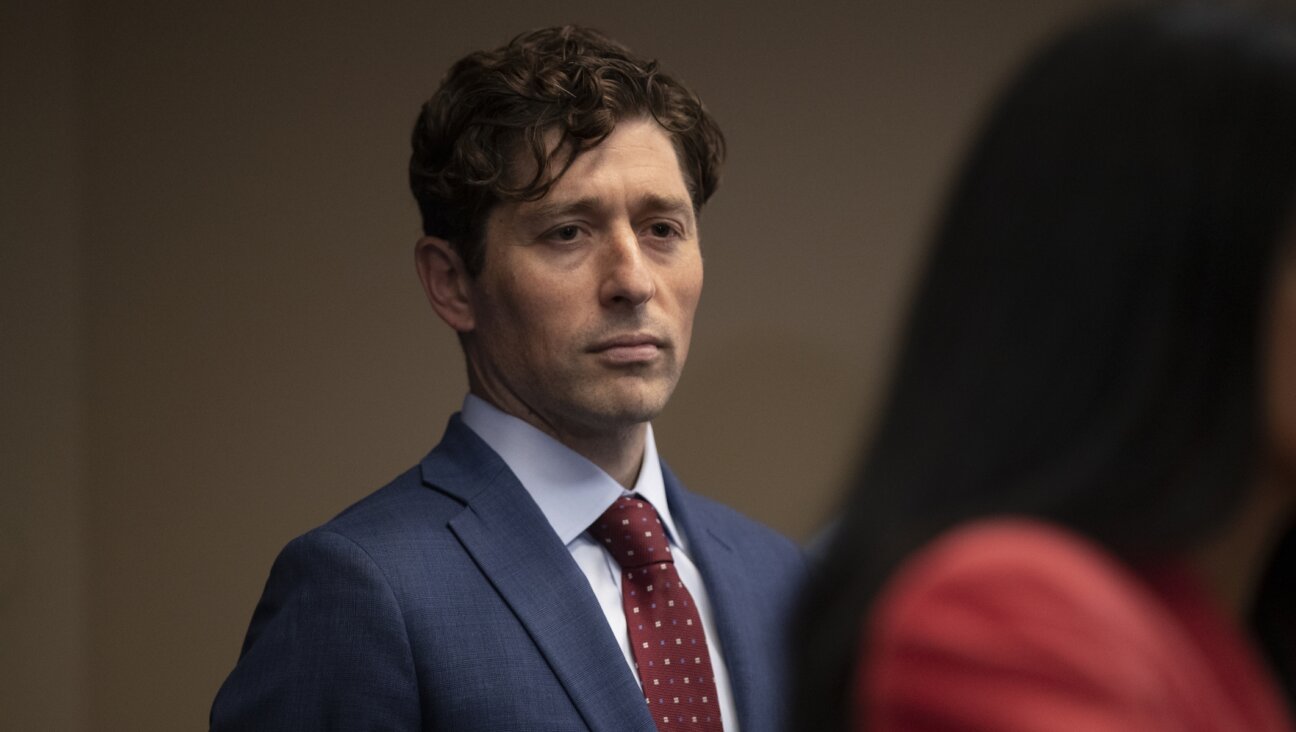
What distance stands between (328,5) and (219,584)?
112 cm

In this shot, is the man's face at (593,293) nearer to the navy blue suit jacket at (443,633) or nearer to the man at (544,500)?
the man at (544,500)

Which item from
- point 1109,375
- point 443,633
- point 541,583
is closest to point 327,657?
point 443,633

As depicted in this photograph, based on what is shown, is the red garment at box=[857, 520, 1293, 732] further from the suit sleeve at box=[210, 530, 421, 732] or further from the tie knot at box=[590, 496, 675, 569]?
the tie knot at box=[590, 496, 675, 569]

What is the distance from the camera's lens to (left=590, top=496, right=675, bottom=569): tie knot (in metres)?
1.80

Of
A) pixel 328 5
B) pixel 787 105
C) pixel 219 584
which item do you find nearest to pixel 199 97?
pixel 328 5

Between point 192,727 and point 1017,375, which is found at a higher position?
point 1017,375

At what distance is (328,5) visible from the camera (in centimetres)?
305

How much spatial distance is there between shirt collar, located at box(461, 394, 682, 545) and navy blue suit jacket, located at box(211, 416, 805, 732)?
0.02 meters

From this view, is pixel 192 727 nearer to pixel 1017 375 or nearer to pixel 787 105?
pixel 787 105

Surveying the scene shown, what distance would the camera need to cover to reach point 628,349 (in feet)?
5.80

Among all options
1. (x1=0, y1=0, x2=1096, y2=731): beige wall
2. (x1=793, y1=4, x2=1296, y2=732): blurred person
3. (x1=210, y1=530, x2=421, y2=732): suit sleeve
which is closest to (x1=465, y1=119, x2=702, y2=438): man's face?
(x1=210, y1=530, x2=421, y2=732): suit sleeve

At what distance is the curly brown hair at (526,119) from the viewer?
1816 mm

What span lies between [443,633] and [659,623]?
0.82 ft

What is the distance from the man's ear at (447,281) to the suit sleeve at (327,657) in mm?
344
